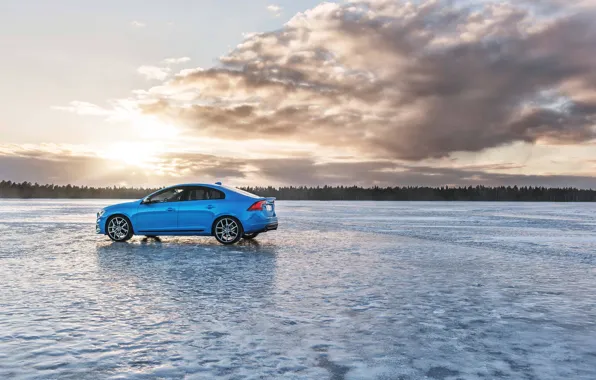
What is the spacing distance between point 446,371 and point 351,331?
1.52 m

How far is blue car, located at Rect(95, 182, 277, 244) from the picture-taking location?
16.6 meters

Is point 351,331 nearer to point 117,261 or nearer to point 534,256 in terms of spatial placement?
point 117,261

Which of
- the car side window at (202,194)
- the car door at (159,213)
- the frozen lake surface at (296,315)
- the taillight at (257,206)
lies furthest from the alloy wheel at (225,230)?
the frozen lake surface at (296,315)

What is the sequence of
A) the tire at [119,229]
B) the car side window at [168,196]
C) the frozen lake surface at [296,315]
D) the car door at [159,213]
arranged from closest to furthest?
1. the frozen lake surface at [296,315]
2. the car door at [159,213]
3. the car side window at [168,196]
4. the tire at [119,229]

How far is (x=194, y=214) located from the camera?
659 inches

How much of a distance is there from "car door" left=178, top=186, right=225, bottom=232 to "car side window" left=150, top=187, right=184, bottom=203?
0.24 meters

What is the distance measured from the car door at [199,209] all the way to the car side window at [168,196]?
0.80 feet

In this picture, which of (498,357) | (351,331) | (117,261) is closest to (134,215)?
(117,261)

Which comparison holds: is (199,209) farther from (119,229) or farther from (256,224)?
(119,229)

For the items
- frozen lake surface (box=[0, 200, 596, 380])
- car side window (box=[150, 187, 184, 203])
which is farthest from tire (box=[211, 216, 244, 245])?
frozen lake surface (box=[0, 200, 596, 380])

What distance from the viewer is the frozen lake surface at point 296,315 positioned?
500 centimetres

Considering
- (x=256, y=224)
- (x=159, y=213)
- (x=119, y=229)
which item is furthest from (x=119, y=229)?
(x=256, y=224)

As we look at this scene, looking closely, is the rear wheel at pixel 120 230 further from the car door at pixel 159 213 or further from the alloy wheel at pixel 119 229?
the car door at pixel 159 213

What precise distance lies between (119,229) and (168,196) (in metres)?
1.79
